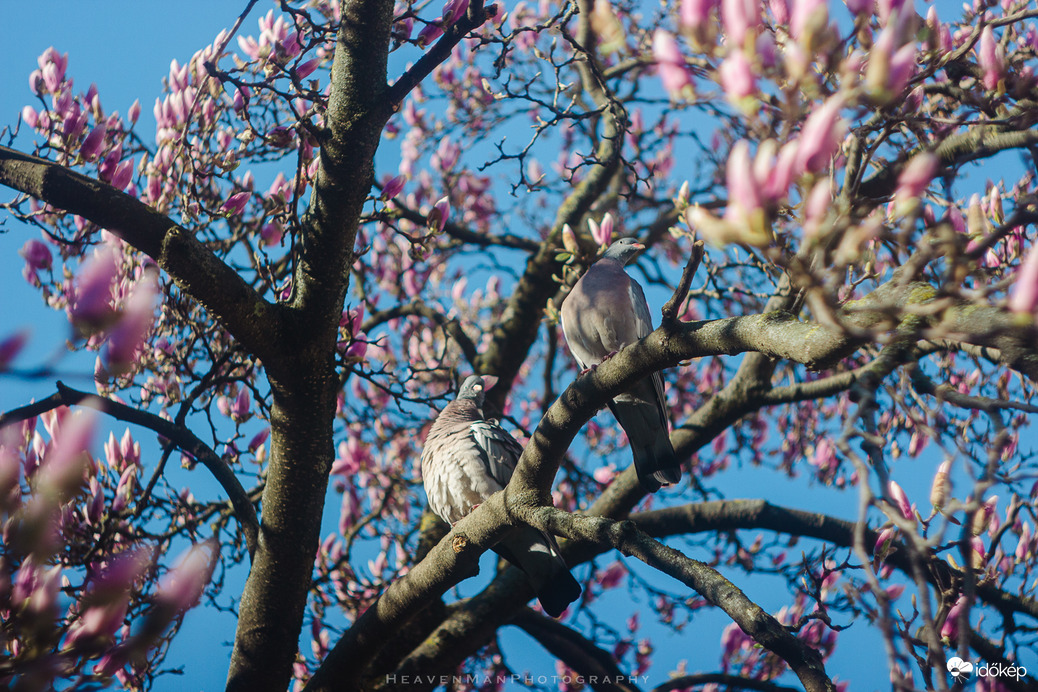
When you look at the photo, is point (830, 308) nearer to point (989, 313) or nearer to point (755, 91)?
point (755, 91)

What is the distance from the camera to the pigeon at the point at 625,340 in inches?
111

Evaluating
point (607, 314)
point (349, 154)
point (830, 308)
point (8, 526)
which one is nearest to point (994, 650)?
point (607, 314)

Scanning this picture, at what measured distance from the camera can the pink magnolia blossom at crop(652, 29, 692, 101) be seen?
1.01 metres

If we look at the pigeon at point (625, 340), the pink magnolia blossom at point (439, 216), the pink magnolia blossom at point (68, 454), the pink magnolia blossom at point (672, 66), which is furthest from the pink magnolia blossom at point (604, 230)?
the pink magnolia blossom at point (68, 454)

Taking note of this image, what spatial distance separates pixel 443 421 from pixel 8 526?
189 centimetres

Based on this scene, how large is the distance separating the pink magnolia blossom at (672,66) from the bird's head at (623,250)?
8.03 feet

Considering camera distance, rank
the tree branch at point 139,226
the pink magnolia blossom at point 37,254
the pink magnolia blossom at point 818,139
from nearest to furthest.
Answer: the pink magnolia blossom at point 818,139
the tree branch at point 139,226
the pink magnolia blossom at point 37,254

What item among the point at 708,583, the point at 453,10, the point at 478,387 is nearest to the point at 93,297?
the point at 708,583

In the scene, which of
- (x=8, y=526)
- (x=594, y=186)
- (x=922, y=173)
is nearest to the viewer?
(x=922, y=173)

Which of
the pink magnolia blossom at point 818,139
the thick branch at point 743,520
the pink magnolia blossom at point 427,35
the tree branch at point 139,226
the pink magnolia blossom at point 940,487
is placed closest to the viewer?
the pink magnolia blossom at point 818,139

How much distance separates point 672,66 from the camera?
3.38 feet

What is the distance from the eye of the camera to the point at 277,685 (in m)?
2.54

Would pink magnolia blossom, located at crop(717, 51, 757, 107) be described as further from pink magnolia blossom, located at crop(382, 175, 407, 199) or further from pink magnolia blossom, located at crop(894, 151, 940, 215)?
pink magnolia blossom, located at crop(382, 175, 407, 199)

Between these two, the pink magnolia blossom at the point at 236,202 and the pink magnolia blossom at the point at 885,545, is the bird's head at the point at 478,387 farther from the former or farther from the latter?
the pink magnolia blossom at the point at 885,545
